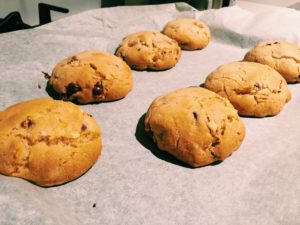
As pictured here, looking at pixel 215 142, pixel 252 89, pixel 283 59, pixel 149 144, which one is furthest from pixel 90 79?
pixel 283 59

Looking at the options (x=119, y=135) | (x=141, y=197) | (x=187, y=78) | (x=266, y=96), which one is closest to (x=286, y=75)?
(x=266, y=96)

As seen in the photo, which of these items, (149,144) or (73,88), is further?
(73,88)

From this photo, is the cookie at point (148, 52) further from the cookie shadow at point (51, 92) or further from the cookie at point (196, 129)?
the cookie at point (196, 129)

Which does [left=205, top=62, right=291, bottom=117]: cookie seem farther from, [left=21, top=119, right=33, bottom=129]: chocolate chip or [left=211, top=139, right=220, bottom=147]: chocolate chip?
[left=21, top=119, right=33, bottom=129]: chocolate chip

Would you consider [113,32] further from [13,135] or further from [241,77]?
[13,135]

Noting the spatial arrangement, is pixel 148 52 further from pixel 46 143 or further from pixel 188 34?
pixel 46 143

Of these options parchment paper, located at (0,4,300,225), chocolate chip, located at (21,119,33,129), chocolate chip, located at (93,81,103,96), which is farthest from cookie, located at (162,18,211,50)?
chocolate chip, located at (21,119,33,129)
